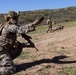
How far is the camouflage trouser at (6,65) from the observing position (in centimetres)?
766

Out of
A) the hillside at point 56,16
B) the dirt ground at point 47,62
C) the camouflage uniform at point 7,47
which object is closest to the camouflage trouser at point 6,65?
the camouflage uniform at point 7,47

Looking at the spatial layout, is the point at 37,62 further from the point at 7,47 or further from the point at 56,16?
the point at 56,16

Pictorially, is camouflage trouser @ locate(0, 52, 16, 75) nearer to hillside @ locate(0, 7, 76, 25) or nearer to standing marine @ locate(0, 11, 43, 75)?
standing marine @ locate(0, 11, 43, 75)

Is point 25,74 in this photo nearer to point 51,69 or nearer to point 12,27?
point 51,69

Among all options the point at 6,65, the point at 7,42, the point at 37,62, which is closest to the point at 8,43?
the point at 7,42

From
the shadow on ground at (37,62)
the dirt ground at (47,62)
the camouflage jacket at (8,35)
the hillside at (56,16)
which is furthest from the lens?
the hillside at (56,16)

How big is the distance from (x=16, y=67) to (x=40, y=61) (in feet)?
2.83

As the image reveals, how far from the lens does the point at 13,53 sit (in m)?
8.35

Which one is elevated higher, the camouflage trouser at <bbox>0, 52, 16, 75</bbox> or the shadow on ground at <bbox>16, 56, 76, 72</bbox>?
the camouflage trouser at <bbox>0, 52, 16, 75</bbox>

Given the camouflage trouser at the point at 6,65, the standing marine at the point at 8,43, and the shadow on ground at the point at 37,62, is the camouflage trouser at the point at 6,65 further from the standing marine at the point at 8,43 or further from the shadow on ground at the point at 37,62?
the shadow on ground at the point at 37,62

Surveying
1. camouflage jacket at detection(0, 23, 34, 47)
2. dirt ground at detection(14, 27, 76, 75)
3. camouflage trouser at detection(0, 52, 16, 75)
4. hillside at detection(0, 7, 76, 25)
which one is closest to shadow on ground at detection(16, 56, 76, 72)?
dirt ground at detection(14, 27, 76, 75)

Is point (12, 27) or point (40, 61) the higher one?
point (12, 27)

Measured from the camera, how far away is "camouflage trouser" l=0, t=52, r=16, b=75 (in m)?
7.66

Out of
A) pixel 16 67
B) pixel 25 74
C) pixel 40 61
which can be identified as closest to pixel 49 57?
pixel 40 61
